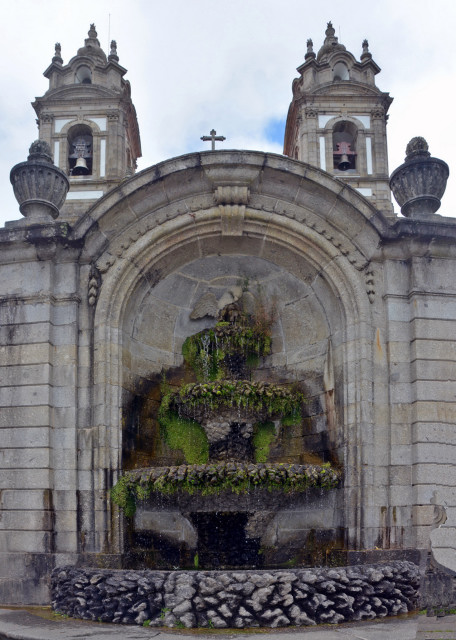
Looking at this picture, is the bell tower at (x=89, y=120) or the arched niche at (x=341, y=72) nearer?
the bell tower at (x=89, y=120)

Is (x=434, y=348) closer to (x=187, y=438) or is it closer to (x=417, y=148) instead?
(x=417, y=148)

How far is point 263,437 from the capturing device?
11.6 metres

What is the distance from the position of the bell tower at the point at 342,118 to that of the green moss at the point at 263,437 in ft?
63.9

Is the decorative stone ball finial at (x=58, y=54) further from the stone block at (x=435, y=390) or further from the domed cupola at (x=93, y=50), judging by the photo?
the stone block at (x=435, y=390)

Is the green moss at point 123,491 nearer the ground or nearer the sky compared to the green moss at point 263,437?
nearer the ground

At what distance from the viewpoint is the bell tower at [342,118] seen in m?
30.5

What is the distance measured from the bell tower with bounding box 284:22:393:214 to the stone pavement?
23.5 m

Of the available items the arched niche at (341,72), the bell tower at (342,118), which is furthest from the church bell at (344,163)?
the arched niche at (341,72)

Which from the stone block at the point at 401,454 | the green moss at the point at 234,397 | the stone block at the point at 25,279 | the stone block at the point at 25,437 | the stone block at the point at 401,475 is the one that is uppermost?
the stone block at the point at 25,279

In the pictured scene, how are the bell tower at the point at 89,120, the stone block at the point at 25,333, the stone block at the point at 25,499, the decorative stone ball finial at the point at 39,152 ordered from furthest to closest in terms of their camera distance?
the bell tower at the point at 89,120
the decorative stone ball finial at the point at 39,152
the stone block at the point at 25,333
the stone block at the point at 25,499

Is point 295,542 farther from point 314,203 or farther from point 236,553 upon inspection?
point 314,203

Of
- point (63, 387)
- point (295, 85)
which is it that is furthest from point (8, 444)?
point (295, 85)

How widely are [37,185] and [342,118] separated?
2324 cm

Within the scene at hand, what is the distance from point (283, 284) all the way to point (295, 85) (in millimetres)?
23362
